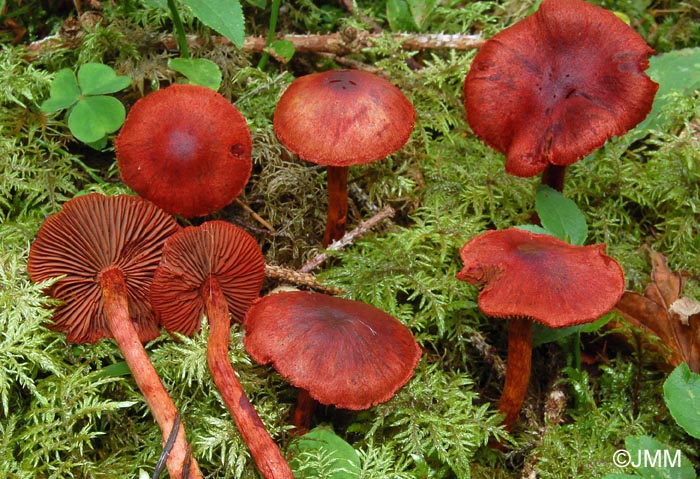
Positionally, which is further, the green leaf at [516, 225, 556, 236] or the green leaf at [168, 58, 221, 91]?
the green leaf at [168, 58, 221, 91]

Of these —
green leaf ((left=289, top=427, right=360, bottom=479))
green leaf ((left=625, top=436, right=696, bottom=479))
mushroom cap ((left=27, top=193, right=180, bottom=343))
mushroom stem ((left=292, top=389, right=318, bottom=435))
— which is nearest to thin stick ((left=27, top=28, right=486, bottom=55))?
mushroom cap ((left=27, top=193, right=180, bottom=343))

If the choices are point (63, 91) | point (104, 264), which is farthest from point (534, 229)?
point (63, 91)

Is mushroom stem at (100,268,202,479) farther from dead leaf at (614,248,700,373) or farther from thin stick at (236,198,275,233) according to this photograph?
dead leaf at (614,248,700,373)

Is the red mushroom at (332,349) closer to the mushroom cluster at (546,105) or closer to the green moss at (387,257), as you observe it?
the green moss at (387,257)

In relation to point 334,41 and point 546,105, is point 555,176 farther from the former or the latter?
point 334,41

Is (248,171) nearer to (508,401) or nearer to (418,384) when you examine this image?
(418,384)

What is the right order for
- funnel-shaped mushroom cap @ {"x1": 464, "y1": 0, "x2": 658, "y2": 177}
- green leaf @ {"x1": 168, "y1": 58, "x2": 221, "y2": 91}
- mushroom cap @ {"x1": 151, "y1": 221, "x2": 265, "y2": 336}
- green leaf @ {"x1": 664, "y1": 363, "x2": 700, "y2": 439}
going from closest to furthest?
green leaf @ {"x1": 664, "y1": 363, "x2": 700, "y2": 439} < mushroom cap @ {"x1": 151, "y1": 221, "x2": 265, "y2": 336} < funnel-shaped mushroom cap @ {"x1": 464, "y1": 0, "x2": 658, "y2": 177} < green leaf @ {"x1": 168, "y1": 58, "x2": 221, "y2": 91}
